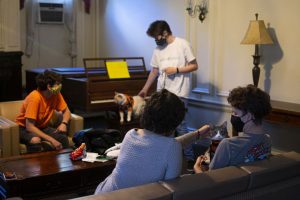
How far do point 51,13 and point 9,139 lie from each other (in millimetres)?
3974

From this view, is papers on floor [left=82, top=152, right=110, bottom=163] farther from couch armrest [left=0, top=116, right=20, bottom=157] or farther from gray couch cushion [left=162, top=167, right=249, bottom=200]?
gray couch cushion [left=162, top=167, right=249, bottom=200]

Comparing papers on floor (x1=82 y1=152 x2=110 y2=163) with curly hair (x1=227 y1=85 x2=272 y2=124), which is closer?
curly hair (x1=227 y1=85 x2=272 y2=124)

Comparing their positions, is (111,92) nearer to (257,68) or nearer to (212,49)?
(212,49)

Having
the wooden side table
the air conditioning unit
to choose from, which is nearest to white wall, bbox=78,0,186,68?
the air conditioning unit

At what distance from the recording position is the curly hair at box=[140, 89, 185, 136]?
1.93 metres

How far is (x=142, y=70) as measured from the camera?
555cm

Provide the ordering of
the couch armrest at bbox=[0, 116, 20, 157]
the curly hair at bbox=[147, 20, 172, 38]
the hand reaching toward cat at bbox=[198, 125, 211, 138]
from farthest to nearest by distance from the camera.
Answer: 1. the curly hair at bbox=[147, 20, 172, 38]
2. the couch armrest at bbox=[0, 116, 20, 157]
3. the hand reaching toward cat at bbox=[198, 125, 211, 138]

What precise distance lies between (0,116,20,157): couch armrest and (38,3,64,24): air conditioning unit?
12.4 ft

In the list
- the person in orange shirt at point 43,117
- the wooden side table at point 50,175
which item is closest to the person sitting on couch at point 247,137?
the wooden side table at point 50,175

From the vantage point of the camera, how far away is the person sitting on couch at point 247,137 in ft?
6.97

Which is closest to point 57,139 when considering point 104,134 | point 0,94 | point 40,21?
point 104,134

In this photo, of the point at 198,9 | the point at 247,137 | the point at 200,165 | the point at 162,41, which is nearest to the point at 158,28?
the point at 162,41

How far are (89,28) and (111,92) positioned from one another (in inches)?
103

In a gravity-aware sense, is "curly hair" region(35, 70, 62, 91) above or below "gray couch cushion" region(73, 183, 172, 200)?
above
